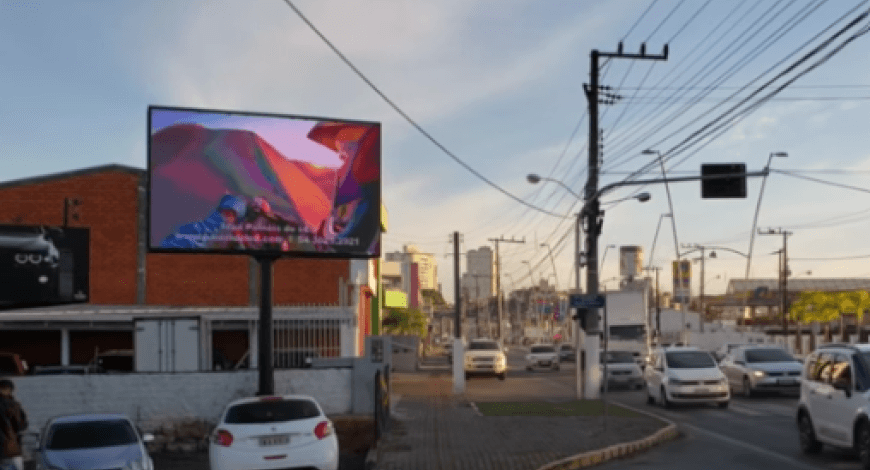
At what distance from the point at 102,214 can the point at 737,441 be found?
997 inches

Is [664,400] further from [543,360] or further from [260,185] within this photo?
[543,360]

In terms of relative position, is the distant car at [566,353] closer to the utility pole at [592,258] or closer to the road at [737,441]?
the road at [737,441]

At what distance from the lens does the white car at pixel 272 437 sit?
1477 cm

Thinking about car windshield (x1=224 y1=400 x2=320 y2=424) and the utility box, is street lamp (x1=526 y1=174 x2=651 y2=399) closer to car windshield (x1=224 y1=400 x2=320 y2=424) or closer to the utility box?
the utility box

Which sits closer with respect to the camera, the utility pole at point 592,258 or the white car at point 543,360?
the utility pole at point 592,258

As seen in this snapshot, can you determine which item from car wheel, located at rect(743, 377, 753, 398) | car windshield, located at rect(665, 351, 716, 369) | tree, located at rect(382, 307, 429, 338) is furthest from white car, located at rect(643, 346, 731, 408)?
tree, located at rect(382, 307, 429, 338)

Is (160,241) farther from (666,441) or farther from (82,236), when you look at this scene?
(666,441)

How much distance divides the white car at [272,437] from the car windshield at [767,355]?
20.6m

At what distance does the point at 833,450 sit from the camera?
674 inches

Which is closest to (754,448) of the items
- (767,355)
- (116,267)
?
(767,355)

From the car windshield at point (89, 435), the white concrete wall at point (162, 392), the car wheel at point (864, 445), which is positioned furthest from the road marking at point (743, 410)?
the car windshield at point (89, 435)

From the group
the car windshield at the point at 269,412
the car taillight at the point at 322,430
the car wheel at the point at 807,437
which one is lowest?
the car wheel at the point at 807,437

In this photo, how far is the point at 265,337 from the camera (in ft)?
71.8

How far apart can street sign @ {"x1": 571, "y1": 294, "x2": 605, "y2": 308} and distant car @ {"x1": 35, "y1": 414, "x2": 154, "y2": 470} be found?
38.9 feet
